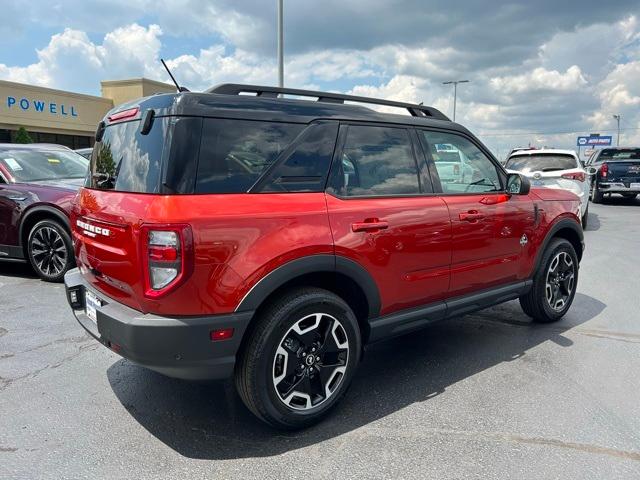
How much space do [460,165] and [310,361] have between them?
2.05m

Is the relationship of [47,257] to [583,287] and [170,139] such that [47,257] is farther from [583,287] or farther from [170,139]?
[583,287]

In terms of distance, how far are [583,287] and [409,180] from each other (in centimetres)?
388

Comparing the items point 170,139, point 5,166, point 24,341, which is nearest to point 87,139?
point 5,166

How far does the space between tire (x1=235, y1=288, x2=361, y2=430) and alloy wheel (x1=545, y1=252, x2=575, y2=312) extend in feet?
8.16

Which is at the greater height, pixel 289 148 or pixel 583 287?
pixel 289 148

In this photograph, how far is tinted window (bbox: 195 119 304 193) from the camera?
2.55 meters

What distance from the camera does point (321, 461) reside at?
2586 mm

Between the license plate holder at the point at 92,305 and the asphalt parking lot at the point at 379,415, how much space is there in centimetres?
65

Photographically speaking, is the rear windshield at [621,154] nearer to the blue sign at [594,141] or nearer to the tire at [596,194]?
the tire at [596,194]

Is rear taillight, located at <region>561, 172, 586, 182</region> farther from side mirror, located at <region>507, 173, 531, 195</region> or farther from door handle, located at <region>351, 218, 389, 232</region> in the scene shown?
door handle, located at <region>351, 218, 389, 232</region>

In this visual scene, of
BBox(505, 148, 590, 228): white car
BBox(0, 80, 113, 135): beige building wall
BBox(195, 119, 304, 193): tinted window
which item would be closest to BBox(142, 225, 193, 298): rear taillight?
BBox(195, 119, 304, 193): tinted window

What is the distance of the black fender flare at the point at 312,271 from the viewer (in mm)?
2566

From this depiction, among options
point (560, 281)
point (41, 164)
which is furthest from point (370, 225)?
point (41, 164)

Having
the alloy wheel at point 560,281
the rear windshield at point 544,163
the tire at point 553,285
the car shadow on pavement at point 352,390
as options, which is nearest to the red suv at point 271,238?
the car shadow on pavement at point 352,390
